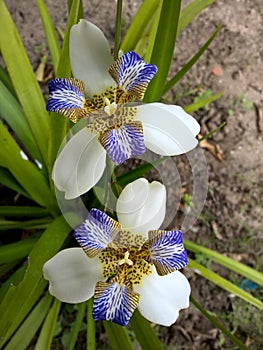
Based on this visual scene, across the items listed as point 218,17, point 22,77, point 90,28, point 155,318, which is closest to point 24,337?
point 155,318

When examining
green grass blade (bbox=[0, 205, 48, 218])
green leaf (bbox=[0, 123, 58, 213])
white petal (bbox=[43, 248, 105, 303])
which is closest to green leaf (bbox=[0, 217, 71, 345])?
white petal (bbox=[43, 248, 105, 303])

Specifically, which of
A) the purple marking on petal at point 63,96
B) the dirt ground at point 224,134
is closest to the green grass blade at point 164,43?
the purple marking on petal at point 63,96

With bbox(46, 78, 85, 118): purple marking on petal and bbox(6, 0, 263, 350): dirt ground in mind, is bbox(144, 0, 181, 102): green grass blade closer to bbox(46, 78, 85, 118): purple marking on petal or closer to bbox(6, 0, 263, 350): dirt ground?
bbox(46, 78, 85, 118): purple marking on petal

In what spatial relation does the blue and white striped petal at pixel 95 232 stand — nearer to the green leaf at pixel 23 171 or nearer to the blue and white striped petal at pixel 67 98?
the blue and white striped petal at pixel 67 98

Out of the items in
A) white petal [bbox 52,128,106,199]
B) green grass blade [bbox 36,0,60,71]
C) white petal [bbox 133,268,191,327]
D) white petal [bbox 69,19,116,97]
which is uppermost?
green grass blade [bbox 36,0,60,71]

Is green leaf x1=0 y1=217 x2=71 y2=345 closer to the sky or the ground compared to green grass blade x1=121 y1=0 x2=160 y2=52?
closer to the ground

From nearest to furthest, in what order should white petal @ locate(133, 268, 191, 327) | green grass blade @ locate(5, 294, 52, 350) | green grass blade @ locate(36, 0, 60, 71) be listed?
white petal @ locate(133, 268, 191, 327), green grass blade @ locate(5, 294, 52, 350), green grass blade @ locate(36, 0, 60, 71)

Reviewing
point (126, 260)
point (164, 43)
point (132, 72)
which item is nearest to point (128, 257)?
point (126, 260)
